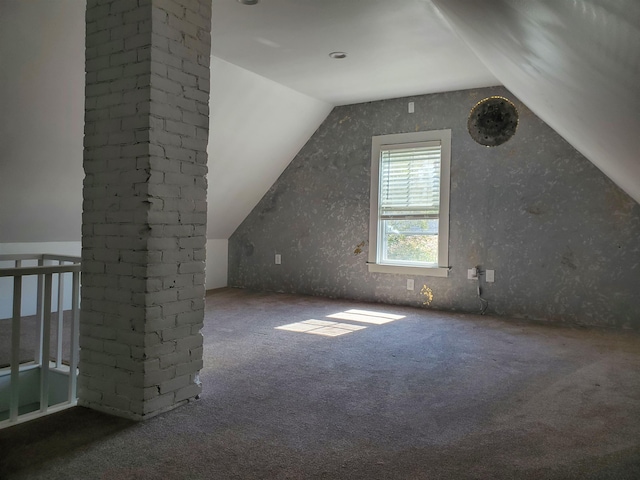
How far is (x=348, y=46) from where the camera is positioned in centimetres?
389

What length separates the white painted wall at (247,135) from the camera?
4652mm

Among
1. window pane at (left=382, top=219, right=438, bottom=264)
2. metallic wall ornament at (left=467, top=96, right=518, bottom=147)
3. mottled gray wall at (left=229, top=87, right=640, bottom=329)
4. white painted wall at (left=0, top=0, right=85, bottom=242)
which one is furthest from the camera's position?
window pane at (left=382, top=219, right=438, bottom=264)

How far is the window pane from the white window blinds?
0.09 metres

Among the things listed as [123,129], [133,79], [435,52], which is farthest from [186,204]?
[435,52]

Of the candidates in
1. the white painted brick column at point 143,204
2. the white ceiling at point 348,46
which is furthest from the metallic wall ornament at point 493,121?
the white painted brick column at point 143,204

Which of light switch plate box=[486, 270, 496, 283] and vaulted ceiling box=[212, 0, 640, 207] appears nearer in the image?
vaulted ceiling box=[212, 0, 640, 207]

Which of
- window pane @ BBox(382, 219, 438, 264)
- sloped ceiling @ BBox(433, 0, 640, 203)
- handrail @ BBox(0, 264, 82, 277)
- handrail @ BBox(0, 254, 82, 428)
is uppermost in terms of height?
sloped ceiling @ BBox(433, 0, 640, 203)

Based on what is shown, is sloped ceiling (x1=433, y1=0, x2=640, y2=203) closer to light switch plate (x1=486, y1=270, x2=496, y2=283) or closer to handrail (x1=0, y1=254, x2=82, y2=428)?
light switch plate (x1=486, y1=270, x2=496, y2=283)

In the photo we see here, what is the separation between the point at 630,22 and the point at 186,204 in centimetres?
198

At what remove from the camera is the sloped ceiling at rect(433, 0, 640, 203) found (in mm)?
1095

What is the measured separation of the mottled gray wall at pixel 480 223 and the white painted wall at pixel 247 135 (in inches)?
9.5

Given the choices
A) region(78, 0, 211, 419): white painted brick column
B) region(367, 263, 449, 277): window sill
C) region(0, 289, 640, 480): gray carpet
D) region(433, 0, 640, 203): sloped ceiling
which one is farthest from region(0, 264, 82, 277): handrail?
region(367, 263, 449, 277): window sill

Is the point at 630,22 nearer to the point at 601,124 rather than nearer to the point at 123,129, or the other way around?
the point at 601,124

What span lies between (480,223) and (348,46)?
7.30ft
